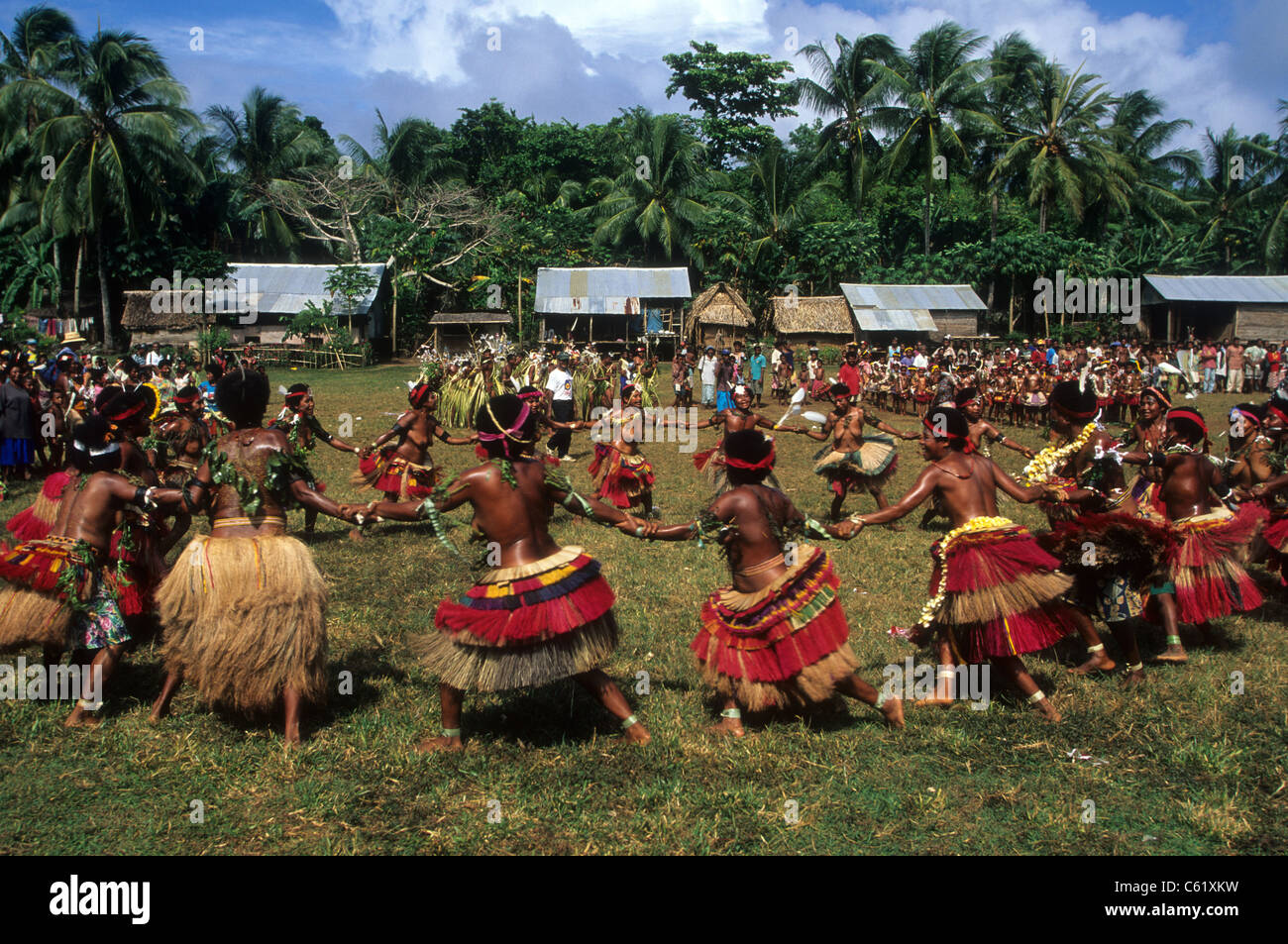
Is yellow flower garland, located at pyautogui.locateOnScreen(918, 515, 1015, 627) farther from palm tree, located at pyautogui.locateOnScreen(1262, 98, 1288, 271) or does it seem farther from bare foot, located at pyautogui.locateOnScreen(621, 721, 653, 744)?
palm tree, located at pyautogui.locateOnScreen(1262, 98, 1288, 271)

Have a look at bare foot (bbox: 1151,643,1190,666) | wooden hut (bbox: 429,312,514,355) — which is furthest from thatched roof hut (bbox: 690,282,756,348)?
bare foot (bbox: 1151,643,1190,666)

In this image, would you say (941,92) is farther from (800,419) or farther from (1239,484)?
(1239,484)

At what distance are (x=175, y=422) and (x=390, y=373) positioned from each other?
25.7 m

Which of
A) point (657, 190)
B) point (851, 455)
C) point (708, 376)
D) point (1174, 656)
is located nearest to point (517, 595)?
point (1174, 656)

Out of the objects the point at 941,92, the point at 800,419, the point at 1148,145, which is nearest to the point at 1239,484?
the point at 800,419

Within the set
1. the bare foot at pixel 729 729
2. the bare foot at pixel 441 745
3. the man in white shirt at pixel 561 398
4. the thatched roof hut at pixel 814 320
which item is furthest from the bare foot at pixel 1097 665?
the thatched roof hut at pixel 814 320

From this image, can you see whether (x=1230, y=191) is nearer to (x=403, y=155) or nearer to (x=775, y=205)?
(x=775, y=205)

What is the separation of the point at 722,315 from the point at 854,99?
45.0 ft

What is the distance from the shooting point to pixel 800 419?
22.5m

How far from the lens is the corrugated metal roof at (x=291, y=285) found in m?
42.6

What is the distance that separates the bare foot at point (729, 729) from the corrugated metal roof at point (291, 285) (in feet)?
125

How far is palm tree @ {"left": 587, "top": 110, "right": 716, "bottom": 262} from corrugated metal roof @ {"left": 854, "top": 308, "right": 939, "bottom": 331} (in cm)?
1071

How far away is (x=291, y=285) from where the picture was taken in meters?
44.6

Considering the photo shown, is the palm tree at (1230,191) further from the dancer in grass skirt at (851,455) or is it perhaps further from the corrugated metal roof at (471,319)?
the dancer in grass skirt at (851,455)
